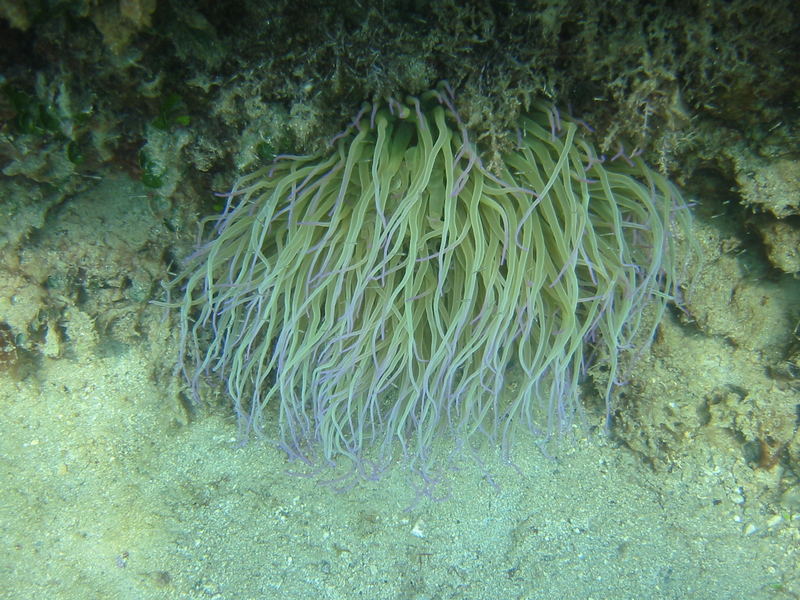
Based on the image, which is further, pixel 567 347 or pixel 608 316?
pixel 567 347

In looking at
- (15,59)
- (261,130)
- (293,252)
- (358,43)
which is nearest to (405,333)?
(293,252)

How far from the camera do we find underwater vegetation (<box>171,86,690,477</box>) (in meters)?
2.11

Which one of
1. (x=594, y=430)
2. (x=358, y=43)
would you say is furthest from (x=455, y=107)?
(x=594, y=430)

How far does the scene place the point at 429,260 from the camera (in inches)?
93.3

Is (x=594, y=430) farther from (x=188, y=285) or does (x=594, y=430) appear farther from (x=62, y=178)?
(x=62, y=178)

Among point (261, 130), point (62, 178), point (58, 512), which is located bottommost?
point (58, 512)

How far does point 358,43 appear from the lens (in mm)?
1898

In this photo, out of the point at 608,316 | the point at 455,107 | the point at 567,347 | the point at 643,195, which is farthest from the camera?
the point at 567,347

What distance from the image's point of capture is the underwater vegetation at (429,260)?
2113mm

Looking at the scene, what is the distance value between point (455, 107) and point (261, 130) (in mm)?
804

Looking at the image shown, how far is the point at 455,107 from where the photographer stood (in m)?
2.03

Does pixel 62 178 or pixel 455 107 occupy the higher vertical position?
pixel 455 107

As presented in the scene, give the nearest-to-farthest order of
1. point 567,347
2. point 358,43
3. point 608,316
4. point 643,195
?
point 358,43
point 643,195
point 608,316
point 567,347

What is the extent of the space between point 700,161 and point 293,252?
1891 mm
